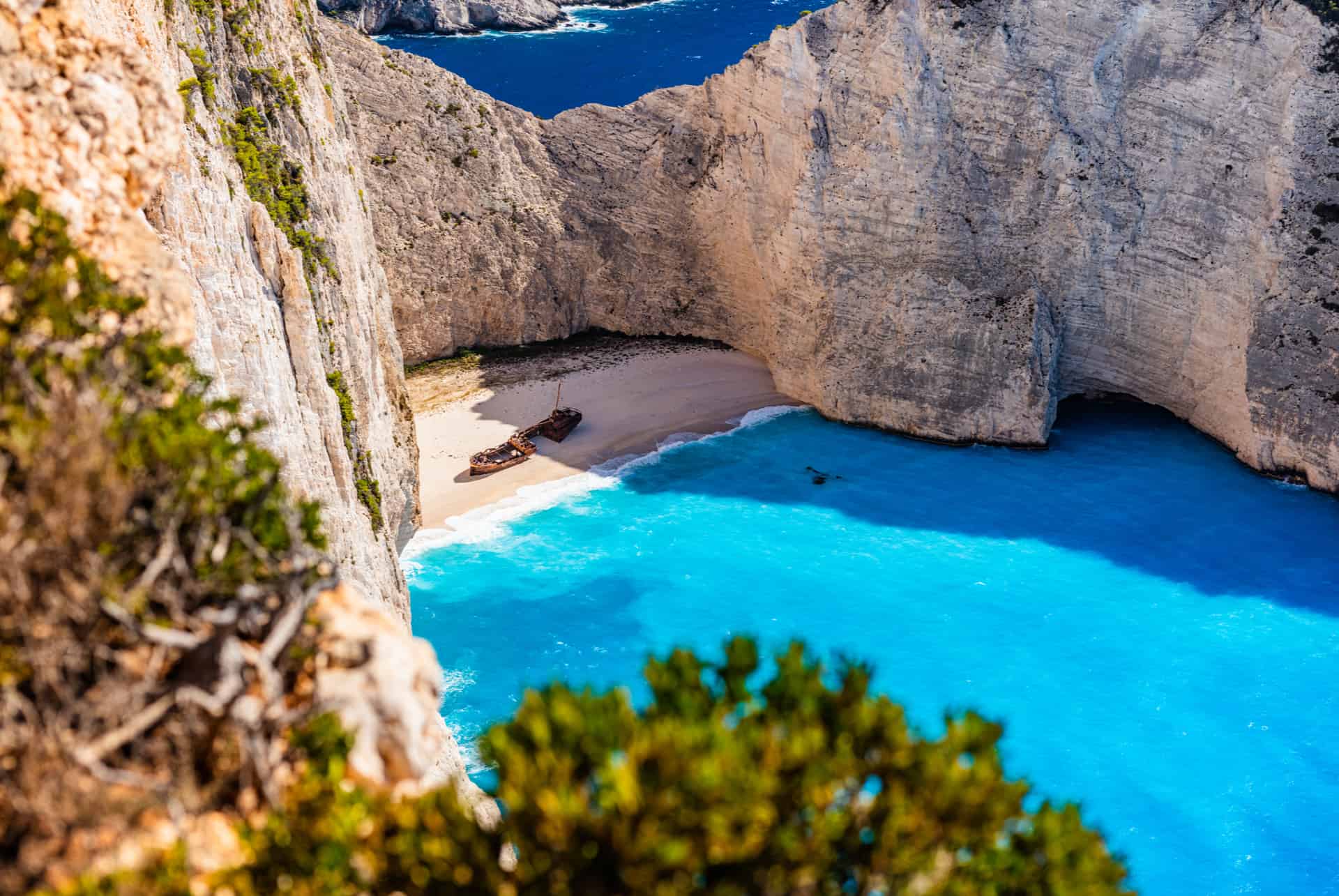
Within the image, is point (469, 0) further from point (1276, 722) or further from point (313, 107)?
point (1276, 722)

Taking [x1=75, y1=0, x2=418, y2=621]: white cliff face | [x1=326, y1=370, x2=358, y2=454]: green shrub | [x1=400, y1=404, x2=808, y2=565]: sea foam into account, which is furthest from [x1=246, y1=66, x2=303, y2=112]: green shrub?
[x1=400, y1=404, x2=808, y2=565]: sea foam

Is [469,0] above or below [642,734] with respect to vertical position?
above

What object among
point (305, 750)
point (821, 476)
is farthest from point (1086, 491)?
point (305, 750)

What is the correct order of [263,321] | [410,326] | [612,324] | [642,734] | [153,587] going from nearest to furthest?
[642,734]
[153,587]
[263,321]
[410,326]
[612,324]

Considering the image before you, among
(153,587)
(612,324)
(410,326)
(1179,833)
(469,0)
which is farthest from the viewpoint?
(469,0)

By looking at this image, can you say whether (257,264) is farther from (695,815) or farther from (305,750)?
(695,815)

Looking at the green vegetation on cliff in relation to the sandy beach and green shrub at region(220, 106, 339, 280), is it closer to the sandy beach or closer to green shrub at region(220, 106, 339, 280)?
green shrub at region(220, 106, 339, 280)

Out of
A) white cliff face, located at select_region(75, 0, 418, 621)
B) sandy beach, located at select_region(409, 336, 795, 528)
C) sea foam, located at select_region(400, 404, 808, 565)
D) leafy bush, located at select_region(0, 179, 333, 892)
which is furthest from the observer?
sandy beach, located at select_region(409, 336, 795, 528)

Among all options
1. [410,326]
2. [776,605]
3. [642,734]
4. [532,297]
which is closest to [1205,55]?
[776,605]
